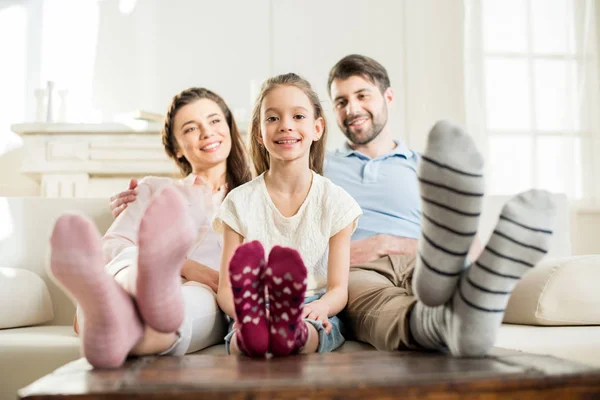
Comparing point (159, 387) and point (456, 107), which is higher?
point (456, 107)

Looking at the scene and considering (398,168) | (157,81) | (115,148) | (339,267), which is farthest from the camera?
(157,81)

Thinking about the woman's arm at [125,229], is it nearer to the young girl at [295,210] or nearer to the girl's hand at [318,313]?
the young girl at [295,210]

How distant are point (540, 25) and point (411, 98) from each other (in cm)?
82

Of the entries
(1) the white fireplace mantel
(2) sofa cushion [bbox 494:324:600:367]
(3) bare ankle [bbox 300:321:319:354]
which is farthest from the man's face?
(1) the white fireplace mantel

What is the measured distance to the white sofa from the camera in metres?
1.25

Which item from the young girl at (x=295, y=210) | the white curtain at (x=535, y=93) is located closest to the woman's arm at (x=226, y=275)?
the young girl at (x=295, y=210)

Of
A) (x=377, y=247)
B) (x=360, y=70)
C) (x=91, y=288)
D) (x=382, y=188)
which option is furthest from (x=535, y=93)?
(x=91, y=288)

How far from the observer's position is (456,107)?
345cm

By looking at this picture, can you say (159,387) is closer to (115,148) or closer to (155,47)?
(115,148)

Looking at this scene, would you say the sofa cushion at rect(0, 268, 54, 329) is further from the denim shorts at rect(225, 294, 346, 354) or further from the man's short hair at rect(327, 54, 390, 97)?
the man's short hair at rect(327, 54, 390, 97)

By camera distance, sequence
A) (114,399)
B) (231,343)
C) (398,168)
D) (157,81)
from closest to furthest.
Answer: (114,399) < (231,343) < (398,168) < (157,81)

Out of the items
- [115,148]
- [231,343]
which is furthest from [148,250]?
[115,148]

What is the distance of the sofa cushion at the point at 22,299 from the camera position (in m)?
1.54

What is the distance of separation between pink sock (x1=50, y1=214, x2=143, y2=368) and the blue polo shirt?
2.96 feet
